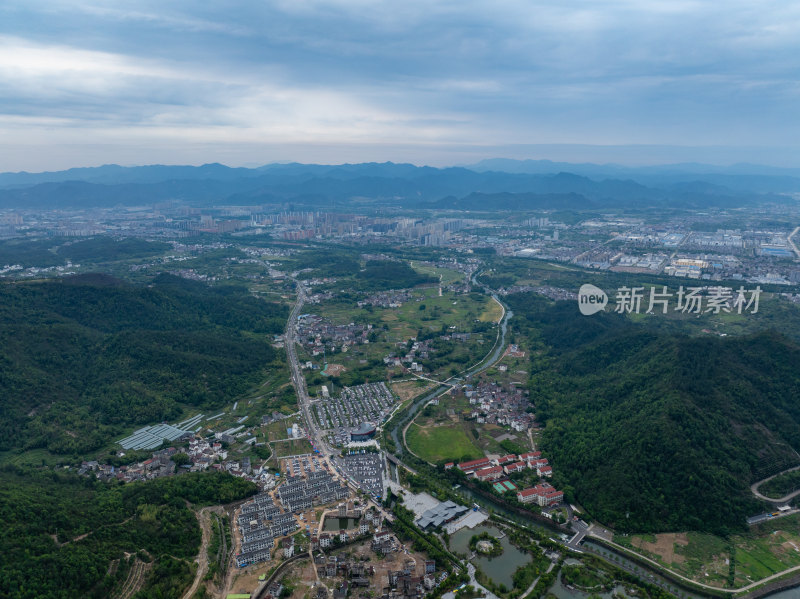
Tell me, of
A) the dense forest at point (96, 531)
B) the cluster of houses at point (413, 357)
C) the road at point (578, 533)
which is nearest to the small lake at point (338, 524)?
the dense forest at point (96, 531)

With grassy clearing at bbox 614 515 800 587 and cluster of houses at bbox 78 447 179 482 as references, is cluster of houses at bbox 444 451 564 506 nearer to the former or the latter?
grassy clearing at bbox 614 515 800 587

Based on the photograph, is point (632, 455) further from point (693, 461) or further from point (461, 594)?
point (461, 594)

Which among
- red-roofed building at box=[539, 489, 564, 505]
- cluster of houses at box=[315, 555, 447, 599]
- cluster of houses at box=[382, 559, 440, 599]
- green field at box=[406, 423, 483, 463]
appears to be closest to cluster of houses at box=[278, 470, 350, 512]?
cluster of houses at box=[315, 555, 447, 599]

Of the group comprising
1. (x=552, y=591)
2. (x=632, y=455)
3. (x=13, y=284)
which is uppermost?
(x=13, y=284)

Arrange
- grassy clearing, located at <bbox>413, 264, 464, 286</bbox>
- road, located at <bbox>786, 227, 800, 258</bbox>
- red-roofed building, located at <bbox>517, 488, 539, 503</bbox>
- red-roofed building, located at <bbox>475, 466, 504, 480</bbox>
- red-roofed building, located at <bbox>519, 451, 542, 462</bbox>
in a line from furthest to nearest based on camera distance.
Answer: road, located at <bbox>786, 227, 800, 258</bbox>, grassy clearing, located at <bbox>413, 264, 464, 286</bbox>, red-roofed building, located at <bbox>519, 451, 542, 462</bbox>, red-roofed building, located at <bbox>475, 466, 504, 480</bbox>, red-roofed building, located at <bbox>517, 488, 539, 503</bbox>

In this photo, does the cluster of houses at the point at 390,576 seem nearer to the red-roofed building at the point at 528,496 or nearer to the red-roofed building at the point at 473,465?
the red-roofed building at the point at 528,496

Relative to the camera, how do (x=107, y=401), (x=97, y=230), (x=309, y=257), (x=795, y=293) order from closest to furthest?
(x=107, y=401)
(x=795, y=293)
(x=309, y=257)
(x=97, y=230)

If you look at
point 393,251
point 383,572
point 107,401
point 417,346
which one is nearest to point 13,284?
point 107,401
